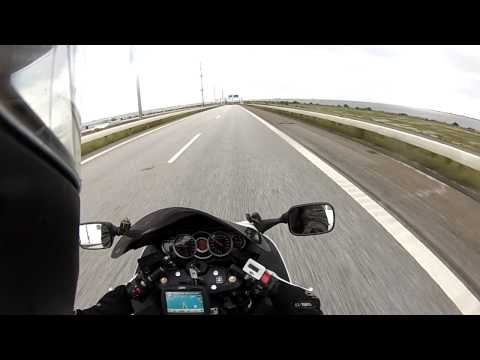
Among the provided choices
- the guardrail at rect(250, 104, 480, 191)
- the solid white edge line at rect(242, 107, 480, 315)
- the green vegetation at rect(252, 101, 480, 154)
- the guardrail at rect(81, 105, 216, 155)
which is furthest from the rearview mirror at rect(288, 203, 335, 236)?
the guardrail at rect(81, 105, 216, 155)

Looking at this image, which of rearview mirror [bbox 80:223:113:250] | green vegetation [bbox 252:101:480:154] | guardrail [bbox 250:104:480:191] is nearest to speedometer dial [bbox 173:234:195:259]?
rearview mirror [bbox 80:223:113:250]

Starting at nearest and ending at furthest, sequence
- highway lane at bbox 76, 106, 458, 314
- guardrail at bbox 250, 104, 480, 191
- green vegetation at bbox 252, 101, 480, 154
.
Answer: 1. highway lane at bbox 76, 106, 458, 314
2. guardrail at bbox 250, 104, 480, 191
3. green vegetation at bbox 252, 101, 480, 154

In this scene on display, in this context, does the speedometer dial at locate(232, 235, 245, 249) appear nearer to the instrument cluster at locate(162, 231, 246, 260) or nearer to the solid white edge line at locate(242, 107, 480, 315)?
the instrument cluster at locate(162, 231, 246, 260)

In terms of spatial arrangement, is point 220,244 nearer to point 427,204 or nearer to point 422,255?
point 422,255

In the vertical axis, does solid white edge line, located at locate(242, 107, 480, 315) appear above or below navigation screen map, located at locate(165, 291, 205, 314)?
below

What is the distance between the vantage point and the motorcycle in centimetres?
164

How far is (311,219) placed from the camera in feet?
6.38

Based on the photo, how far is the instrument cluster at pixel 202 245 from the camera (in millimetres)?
1739

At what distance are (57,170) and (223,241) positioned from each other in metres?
0.84

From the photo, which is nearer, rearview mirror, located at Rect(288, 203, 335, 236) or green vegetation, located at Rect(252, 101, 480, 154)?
rearview mirror, located at Rect(288, 203, 335, 236)

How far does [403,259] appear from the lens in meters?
3.05

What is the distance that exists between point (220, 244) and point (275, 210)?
2.85 m

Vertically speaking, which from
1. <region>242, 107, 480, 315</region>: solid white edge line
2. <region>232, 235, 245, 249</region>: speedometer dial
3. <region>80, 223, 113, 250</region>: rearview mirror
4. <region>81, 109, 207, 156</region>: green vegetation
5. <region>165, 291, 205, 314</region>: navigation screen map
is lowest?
<region>242, 107, 480, 315</region>: solid white edge line

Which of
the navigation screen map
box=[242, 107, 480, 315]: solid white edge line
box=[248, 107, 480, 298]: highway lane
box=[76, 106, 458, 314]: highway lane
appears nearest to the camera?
the navigation screen map
